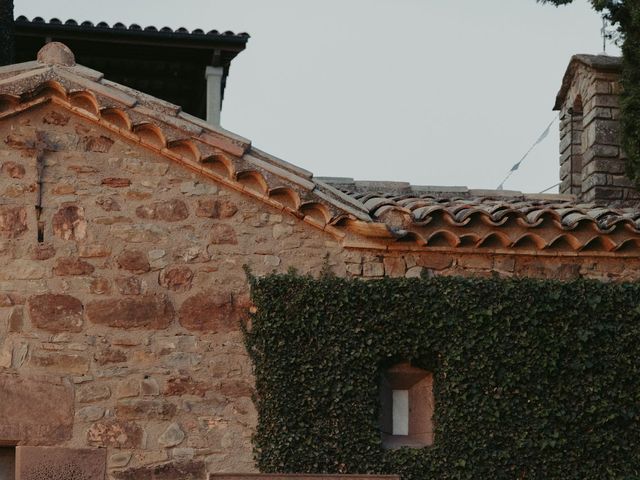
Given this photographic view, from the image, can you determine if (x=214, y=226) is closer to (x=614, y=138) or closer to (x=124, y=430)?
(x=124, y=430)

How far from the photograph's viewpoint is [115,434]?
8.99 meters

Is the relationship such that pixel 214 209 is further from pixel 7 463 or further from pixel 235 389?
pixel 7 463

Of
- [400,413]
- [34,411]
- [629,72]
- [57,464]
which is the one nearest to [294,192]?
[400,413]

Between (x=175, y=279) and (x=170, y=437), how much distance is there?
3.87ft

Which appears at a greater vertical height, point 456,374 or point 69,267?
point 69,267

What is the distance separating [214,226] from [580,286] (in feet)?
9.31

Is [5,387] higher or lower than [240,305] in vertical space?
lower

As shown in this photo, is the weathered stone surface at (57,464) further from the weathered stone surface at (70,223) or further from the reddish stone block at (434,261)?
the reddish stone block at (434,261)

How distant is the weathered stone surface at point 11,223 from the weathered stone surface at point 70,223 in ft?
0.75

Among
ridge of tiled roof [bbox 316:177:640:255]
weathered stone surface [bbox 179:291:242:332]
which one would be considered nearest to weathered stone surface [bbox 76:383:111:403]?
weathered stone surface [bbox 179:291:242:332]

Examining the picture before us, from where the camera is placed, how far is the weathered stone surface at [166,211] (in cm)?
935

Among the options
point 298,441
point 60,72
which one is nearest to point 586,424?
point 298,441

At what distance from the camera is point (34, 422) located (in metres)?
8.94

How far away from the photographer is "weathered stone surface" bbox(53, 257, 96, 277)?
9180 mm
